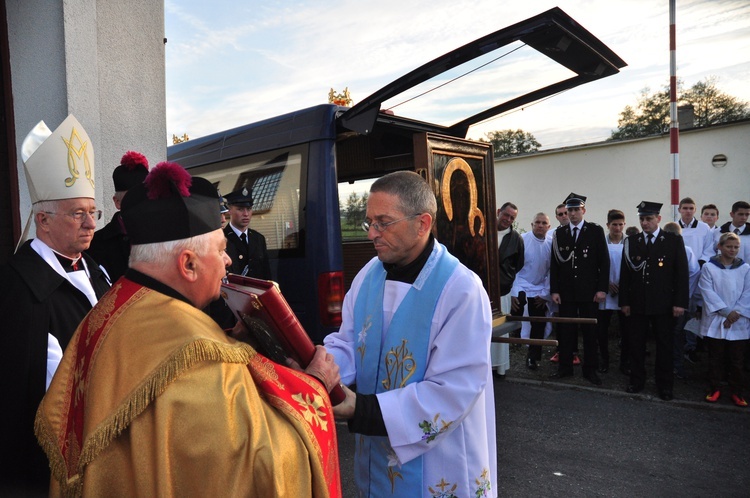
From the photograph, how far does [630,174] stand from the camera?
48.3 feet

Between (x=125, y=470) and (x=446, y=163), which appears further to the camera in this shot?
(x=446, y=163)

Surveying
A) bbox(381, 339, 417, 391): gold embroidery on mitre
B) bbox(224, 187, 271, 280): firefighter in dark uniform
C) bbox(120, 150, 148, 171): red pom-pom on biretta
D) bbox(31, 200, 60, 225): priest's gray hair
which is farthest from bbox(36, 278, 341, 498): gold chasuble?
bbox(224, 187, 271, 280): firefighter in dark uniform

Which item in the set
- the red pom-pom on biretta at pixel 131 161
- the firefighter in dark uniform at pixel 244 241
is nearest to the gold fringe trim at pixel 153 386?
the red pom-pom on biretta at pixel 131 161

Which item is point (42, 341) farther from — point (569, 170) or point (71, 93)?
point (569, 170)

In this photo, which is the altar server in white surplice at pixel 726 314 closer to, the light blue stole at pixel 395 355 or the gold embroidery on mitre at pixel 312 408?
the light blue stole at pixel 395 355

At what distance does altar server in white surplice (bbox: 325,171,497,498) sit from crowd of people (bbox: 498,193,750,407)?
3.37 metres

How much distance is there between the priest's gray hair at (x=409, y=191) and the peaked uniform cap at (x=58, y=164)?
1.38m

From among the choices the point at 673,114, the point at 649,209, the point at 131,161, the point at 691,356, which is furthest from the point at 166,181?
the point at 673,114

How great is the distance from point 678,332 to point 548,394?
2.19 metres

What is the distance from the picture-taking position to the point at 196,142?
634 cm

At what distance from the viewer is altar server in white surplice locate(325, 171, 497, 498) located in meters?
1.79

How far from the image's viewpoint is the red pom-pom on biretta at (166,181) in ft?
4.47

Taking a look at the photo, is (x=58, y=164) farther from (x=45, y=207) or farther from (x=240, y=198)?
(x=240, y=198)

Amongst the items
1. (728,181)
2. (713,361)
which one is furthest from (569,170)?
(713,361)
